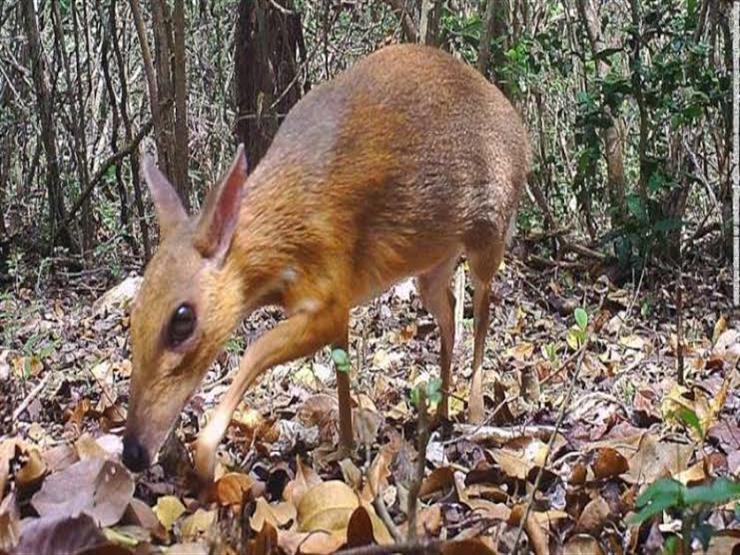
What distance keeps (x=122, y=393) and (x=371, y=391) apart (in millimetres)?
1137

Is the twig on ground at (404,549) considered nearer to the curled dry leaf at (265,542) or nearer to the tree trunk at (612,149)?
the curled dry leaf at (265,542)

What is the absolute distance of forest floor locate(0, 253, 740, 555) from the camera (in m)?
2.74

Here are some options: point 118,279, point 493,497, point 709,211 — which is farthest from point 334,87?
point 709,211

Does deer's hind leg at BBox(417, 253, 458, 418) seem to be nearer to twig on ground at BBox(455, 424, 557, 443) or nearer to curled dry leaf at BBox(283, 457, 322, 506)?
twig on ground at BBox(455, 424, 557, 443)

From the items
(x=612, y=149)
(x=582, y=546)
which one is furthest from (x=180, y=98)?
(x=612, y=149)

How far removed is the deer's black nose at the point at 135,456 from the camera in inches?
131

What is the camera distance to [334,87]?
4.73 m

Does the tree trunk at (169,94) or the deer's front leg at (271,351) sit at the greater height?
the tree trunk at (169,94)

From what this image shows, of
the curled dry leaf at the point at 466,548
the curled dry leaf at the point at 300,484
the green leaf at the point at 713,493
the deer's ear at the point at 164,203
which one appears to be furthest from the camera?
the deer's ear at the point at 164,203

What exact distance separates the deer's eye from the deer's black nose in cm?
33

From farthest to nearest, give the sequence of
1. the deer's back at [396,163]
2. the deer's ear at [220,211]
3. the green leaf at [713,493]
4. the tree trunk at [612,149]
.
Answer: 1. the tree trunk at [612,149]
2. the deer's back at [396,163]
3. the deer's ear at [220,211]
4. the green leaf at [713,493]

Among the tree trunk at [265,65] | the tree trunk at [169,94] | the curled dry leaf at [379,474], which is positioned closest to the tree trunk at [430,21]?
the tree trunk at [265,65]

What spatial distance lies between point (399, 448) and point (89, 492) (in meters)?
0.96

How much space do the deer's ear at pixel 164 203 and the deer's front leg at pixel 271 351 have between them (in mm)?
487
